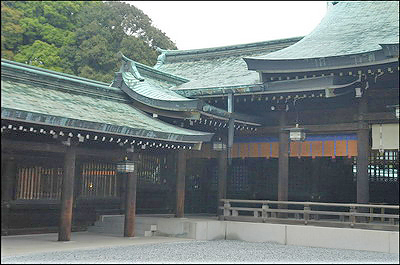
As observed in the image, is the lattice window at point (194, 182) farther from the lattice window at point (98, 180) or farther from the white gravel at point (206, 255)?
the white gravel at point (206, 255)

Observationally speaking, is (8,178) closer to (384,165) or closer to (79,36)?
(384,165)

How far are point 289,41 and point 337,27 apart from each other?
12.3 feet

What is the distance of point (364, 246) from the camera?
1460 cm

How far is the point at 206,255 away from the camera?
13078mm

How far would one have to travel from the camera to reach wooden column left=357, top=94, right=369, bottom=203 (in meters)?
15.6

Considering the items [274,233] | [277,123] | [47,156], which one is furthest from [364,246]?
[47,156]

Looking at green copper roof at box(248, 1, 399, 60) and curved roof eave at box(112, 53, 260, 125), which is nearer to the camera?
green copper roof at box(248, 1, 399, 60)

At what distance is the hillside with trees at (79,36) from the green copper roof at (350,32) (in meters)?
23.1

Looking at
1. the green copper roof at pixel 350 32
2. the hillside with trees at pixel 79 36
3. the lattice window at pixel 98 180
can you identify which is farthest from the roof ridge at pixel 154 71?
the hillside with trees at pixel 79 36

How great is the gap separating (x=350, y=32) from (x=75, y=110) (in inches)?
369

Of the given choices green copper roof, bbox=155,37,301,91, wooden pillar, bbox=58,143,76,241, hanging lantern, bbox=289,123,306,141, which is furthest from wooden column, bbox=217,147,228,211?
wooden pillar, bbox=58,143,76,241

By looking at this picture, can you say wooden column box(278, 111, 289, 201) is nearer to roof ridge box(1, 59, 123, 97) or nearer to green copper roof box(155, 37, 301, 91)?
green copper roof box(155, 37, 301, 91)

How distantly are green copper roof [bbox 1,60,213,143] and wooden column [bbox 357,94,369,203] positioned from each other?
15.0 feet

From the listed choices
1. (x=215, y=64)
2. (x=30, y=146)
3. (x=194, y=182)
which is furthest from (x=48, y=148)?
(x=215, y=64)
